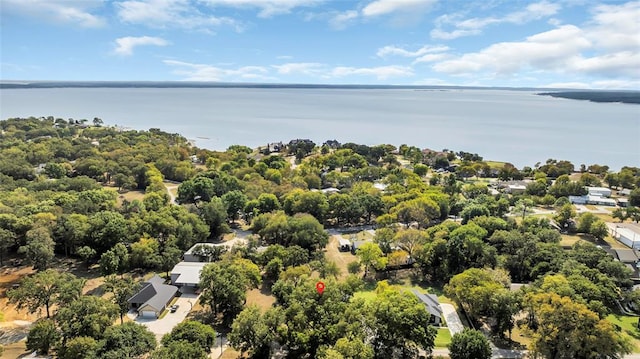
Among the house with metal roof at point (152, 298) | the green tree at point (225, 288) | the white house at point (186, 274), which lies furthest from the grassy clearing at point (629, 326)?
the house with metal roof at point (152, 298)

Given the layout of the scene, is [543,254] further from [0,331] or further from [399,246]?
[0,331]

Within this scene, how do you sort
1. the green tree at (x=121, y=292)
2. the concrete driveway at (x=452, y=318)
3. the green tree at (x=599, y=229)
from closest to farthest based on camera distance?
the green tree at (x=121, y=292), the concrete driveway at (x=452, y=318), the green tree at (x=599, y=229)

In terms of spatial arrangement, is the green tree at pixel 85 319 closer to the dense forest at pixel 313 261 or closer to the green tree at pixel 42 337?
the dense forest at pixel 313 261

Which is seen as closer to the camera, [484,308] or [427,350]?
[427,350]

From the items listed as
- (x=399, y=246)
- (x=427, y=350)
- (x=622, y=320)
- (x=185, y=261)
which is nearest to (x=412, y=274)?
(x=399, y=246)

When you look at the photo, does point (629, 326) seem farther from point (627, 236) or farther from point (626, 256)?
point (627, 236)

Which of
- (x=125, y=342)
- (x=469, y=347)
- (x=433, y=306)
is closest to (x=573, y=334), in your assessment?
(x=469, y=347)
